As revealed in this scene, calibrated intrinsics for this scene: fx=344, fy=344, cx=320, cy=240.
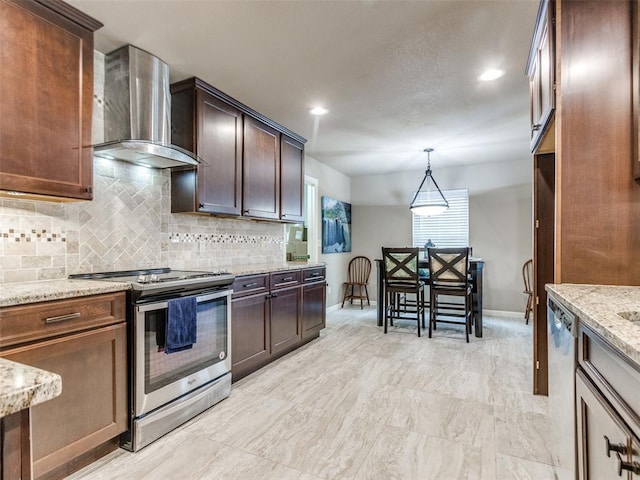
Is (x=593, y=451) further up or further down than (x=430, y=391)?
further up

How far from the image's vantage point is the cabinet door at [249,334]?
9.09ft

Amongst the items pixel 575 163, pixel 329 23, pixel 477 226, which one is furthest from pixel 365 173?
pixel 575 163

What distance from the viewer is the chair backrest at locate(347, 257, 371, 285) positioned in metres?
6.38

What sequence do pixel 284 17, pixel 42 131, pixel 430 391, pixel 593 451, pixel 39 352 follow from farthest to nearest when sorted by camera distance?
pixel 430 391 < pixel 284 17 < pixel 42 131 < pixel 39 352 < pixel 593 451

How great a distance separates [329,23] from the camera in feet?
6.69

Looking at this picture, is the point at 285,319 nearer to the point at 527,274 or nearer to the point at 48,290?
the point at 48,290

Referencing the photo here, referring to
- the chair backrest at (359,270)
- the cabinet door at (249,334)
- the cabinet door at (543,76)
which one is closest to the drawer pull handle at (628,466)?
the cabinet door at (543,76)

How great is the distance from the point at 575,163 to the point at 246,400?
2.50 m

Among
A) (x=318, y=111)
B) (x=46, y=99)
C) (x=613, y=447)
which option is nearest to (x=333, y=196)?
(x=318, y=111)

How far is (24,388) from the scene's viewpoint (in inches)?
22.5

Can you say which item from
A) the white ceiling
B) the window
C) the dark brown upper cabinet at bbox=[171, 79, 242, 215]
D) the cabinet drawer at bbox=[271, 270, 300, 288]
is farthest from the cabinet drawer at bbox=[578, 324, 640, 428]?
the window

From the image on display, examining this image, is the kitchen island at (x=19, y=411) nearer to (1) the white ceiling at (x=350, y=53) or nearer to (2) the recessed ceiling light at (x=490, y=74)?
(1) the white ceiling at (x=350, y=53)

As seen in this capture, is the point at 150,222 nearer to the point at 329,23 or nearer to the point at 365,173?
the point at 329,23

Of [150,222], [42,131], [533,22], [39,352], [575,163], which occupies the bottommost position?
[39,352]
